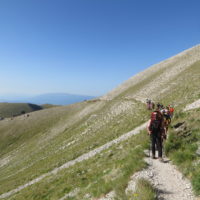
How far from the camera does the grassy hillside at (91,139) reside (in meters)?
10.9

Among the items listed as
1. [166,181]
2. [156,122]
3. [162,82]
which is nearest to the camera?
A: [166,181]

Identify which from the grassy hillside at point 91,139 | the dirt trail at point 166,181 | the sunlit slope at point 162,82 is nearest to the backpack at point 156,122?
the dirt trail at point 166,181

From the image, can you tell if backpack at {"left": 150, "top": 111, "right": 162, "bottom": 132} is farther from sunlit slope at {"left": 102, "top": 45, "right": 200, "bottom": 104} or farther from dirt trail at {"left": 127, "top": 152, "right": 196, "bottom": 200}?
sunlit slope at {"left": 102, "top": 45, "right": 200, "bottom": 104}

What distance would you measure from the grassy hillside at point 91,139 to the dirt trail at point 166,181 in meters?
0.62

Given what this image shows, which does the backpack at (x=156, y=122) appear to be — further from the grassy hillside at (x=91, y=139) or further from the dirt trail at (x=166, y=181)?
the grassy hillside at (x=91, y=139)

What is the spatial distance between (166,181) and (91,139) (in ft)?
63.8

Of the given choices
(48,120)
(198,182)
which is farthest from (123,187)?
(48,120)

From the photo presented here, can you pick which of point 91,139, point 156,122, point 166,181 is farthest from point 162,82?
point 166,181

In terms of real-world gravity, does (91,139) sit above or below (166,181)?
below

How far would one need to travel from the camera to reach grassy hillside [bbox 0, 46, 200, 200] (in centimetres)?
1090

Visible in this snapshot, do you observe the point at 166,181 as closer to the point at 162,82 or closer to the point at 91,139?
the point at 91,139

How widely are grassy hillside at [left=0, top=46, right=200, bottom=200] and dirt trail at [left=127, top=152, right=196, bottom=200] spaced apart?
0.62 meters

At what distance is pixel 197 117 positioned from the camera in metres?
12.6

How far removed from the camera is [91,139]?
26.1 m
